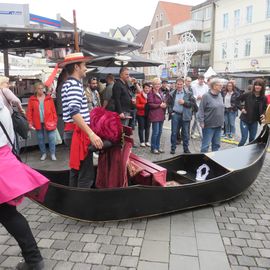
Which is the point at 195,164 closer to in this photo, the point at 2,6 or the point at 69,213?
the point at 69,213

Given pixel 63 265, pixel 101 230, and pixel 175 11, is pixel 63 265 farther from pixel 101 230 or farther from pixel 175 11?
pixel 175 11

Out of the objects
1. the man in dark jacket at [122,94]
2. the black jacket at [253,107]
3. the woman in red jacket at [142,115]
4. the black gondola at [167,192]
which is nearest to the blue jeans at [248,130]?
the black jacket at [253,107]

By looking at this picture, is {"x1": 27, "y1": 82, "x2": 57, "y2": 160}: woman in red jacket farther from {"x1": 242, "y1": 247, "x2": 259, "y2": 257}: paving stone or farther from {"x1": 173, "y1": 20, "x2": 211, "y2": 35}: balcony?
{"x1": 173, "y1": 20, "x2": 211, "y2": 35}: balcony

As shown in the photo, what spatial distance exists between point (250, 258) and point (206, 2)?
38829 millimetres

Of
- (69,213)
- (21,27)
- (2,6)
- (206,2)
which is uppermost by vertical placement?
(206,2)

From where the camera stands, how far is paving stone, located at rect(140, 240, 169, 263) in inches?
120

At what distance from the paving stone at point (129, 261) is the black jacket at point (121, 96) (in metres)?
3.95

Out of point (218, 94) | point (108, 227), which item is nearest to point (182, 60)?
point (218, 94)

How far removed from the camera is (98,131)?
3.61 m

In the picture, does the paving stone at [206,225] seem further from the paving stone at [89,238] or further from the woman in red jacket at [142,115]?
the woman in red jacket at [142,115]

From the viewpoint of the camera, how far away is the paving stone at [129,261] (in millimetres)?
2936

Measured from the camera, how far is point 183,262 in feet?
9.77

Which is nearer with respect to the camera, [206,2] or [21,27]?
[21,27]

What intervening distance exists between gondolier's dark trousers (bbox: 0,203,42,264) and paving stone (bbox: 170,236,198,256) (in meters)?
1.36
